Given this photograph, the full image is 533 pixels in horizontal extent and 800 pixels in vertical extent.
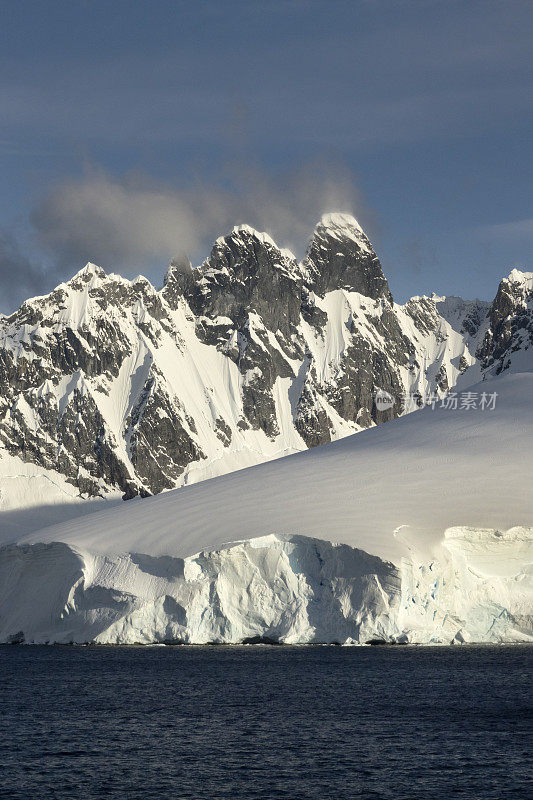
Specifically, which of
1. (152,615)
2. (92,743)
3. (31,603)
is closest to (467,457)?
(152,615)

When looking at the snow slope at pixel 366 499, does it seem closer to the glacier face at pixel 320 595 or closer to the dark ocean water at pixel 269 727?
the glacier face at pixel 320 595

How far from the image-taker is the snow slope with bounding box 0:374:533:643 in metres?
82.5

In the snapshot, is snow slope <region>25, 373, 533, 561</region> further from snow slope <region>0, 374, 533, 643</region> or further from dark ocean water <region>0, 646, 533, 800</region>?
dark ocean water <region>0, 646, 533, 800</region>

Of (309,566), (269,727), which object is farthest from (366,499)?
(269,727)

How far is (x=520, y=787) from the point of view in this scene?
39.8m

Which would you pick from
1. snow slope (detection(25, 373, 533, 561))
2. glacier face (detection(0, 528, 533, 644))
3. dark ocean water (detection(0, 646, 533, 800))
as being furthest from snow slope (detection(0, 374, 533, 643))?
dark ocean water (detection(0, 646, 533, 800))

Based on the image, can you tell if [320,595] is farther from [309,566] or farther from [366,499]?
[366,499]

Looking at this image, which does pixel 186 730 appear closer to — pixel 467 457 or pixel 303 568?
pixel 303 568

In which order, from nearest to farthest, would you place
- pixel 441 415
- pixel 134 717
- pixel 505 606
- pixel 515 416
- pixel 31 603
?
pixel 134 717, pixel 505 606, pixel 31 603, pixel 515 416, pixel 441 415

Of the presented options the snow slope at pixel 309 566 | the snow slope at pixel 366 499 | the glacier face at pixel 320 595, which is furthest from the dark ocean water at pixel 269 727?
the snow slope at pixel 366 499

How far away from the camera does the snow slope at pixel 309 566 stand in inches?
3248

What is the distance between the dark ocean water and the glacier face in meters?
3.08

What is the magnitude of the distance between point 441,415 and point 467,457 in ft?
71.5

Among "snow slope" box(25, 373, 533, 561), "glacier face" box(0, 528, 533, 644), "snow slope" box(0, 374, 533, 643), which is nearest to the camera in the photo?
"glacier face" box(0, 528, 533, 644)
